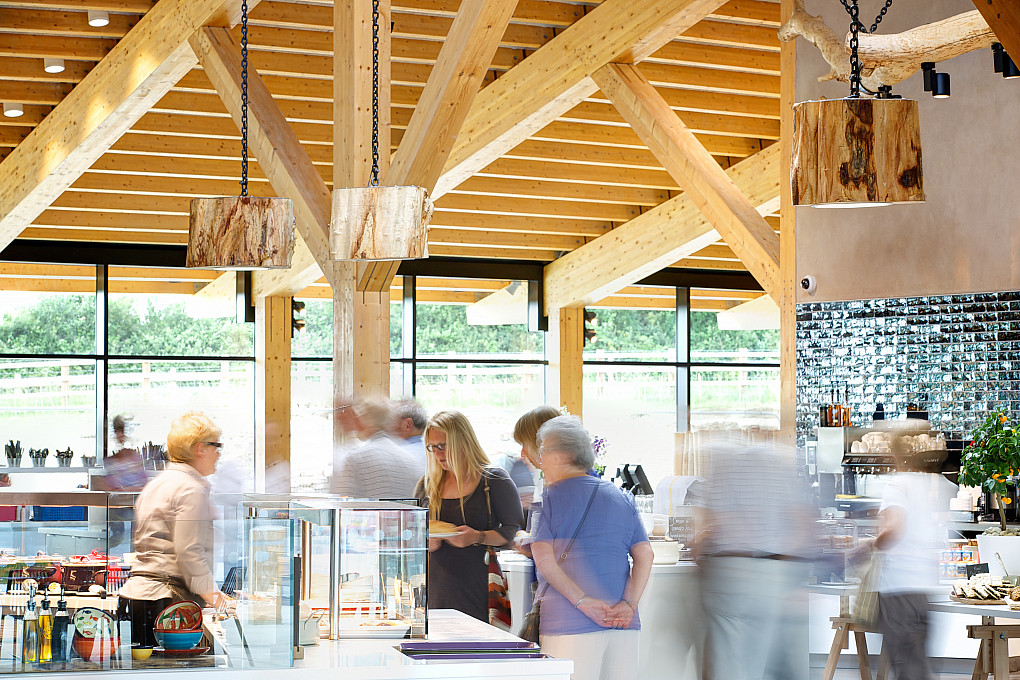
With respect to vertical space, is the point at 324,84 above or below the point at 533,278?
above

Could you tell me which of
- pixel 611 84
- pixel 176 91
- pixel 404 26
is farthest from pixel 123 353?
pixel 611 84

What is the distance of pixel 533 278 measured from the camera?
45.9 feet

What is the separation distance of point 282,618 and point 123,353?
10258 millimetres

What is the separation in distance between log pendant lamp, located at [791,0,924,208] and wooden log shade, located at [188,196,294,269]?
2.47 metres

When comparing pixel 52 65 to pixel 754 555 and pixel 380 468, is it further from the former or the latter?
pixel 754 555

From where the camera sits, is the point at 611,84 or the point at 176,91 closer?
the point at 611,84

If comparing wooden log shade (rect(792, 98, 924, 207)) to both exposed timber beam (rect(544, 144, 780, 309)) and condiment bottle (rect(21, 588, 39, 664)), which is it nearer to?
condiment bottle (rect(21, 588, 39, 664))

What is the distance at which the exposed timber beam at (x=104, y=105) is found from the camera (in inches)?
324

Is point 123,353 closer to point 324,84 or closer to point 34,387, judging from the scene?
point 34,387

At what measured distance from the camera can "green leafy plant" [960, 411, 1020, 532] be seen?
6.35 meters

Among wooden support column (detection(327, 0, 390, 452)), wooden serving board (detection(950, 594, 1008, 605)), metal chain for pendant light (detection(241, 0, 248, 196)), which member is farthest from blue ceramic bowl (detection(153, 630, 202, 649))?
wooden serving board (detection(950, 594, 1008, 605))

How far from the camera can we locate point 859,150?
432 centimetres

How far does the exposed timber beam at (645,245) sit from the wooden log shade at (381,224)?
552 centimetres

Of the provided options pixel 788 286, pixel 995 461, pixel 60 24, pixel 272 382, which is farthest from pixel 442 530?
pixel 272 382
